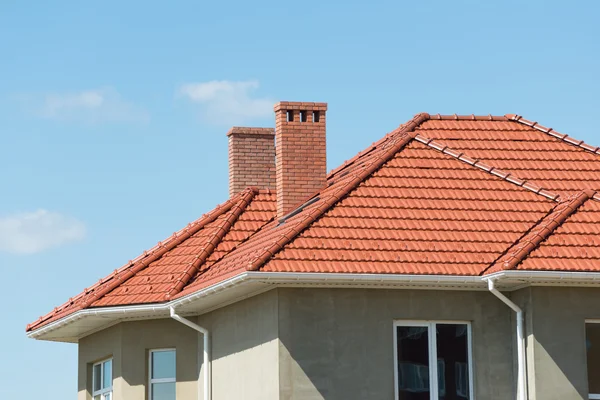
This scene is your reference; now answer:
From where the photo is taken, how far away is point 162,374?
76.9 feet

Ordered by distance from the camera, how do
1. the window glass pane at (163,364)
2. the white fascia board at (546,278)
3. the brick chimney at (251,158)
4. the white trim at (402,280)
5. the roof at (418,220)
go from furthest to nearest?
the brick chimney at (251,158) → the window glass pane at (163,364) → the roof at (418,220) → the white trim at (402,280) → the white fascia board at (546,278)

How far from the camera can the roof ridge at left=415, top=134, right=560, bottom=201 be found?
883 inches

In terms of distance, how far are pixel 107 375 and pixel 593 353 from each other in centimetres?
928

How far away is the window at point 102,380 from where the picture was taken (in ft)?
80.4

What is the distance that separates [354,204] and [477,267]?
8.30ft

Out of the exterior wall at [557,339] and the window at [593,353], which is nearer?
the exterior wall at [557,339]

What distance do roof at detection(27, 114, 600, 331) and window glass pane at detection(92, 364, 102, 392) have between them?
131 centimetres

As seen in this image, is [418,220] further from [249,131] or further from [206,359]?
[249,131]

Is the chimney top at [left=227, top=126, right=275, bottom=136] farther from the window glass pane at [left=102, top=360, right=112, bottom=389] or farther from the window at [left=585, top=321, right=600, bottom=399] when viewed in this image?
the window at [left=585, top=321, right=600, bottom=399]

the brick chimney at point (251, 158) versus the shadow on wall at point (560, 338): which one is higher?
the brick chimney at point (251, 158)

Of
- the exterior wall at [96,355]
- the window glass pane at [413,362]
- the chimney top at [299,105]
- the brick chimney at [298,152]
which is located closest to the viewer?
the window glass pane at [413,362]

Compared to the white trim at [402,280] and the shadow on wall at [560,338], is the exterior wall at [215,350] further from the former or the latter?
the shadow on wall at [560,338]

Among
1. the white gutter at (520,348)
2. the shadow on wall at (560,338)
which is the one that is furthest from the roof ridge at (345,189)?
the shadow on wall at (560,338)

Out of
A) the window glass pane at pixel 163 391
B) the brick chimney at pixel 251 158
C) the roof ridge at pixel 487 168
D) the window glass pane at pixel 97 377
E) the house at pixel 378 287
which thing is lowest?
the window glass pane at pixel 163 391
